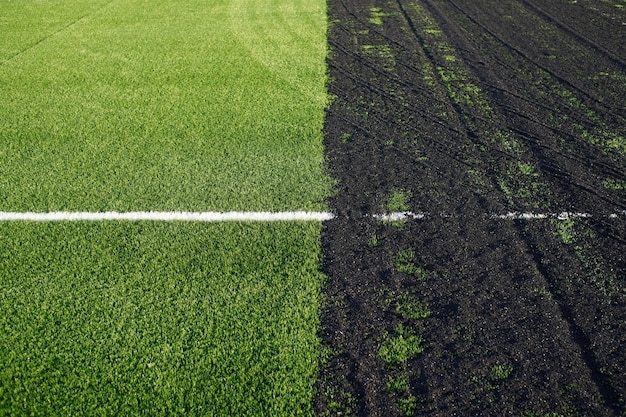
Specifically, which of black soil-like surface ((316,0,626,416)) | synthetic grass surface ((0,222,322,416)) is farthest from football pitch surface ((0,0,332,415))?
black soil-like surface ((316,0,626,416))

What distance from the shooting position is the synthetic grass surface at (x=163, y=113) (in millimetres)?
A: 3824

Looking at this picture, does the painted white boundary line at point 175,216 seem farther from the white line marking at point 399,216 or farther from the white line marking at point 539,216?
the white line marking at point 539,216

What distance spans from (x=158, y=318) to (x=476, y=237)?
214 centimetres

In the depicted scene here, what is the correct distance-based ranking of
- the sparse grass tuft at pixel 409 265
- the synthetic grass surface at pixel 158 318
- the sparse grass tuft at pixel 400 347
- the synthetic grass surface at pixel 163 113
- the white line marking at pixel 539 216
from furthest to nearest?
the synthetic grass surface at pixel 163 113
the white line marking at pixel 539 216
the sparse grass tuft at pixel 409 265
the sparse grass tuft at pixel 400 347
the synthetic grass surface at pixel 158 318

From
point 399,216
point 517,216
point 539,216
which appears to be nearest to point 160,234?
point 399,216

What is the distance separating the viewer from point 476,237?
3.32m

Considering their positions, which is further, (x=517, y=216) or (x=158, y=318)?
(x=517, y=216)

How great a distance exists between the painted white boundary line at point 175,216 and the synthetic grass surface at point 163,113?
7cm

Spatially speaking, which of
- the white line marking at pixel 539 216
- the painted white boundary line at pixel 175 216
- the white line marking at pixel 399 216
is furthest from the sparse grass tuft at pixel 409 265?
the white line marking at pixel 539 216

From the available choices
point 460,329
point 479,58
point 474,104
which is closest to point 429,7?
point 479,58

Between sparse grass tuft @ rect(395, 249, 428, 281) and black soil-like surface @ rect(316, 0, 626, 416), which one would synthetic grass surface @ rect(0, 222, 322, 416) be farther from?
sparse grass tuft @ rect(395, 249, 428, 281)

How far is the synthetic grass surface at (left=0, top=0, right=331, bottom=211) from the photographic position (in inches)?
151

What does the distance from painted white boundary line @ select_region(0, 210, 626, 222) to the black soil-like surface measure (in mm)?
48

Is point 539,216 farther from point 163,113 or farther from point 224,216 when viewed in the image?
point 163,113
